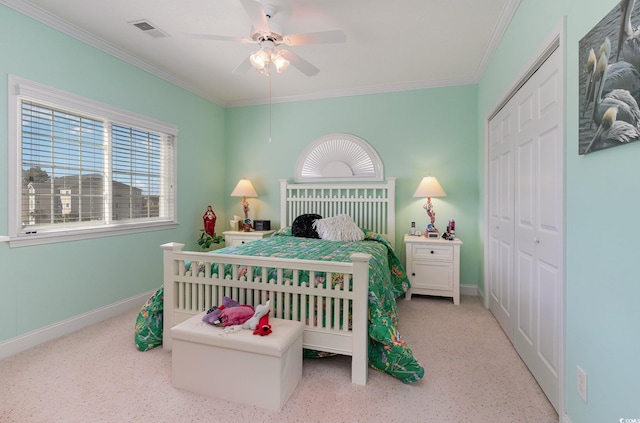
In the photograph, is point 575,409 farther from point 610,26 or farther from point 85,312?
point 85,312

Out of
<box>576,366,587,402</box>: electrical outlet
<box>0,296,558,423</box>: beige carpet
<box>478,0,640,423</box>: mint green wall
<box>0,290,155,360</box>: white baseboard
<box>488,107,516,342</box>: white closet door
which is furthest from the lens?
<box>488,107,516,342</box>: white closet door

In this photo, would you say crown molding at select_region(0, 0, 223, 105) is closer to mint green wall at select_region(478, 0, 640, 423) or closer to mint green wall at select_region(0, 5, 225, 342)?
mint green wall at select_region(0, 5, 225, 342)

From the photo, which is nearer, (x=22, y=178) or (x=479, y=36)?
(x=22, y=178)

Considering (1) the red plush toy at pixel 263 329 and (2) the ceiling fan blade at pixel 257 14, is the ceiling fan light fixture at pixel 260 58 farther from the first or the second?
(1) the red plush toy at pixel 263 329

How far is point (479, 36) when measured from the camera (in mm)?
2723

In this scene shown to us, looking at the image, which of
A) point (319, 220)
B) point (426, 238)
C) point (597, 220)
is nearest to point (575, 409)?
point (597, 220)

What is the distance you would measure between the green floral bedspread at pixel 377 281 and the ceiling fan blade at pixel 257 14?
172 cm

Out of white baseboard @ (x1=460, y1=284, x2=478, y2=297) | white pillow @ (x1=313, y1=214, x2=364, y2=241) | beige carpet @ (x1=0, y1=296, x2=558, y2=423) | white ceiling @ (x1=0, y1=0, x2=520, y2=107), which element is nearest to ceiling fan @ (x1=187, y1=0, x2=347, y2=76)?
white ceiling @ (x1=0, y1=0, x2=520, y2=107)

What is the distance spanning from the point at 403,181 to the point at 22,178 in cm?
381

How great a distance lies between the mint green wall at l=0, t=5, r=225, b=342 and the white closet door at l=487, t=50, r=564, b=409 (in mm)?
3617

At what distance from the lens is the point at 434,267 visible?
3.41 meters

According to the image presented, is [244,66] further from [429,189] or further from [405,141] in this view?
[429,189]

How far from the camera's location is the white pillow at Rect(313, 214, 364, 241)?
346 cm

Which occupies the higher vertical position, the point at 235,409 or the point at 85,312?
the point at 85,312
